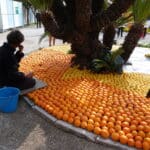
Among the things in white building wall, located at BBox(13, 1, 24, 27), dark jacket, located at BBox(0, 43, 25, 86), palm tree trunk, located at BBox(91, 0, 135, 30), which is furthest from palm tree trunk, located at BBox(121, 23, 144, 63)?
white building wall, located at BBox(13, 1, 24, 27)

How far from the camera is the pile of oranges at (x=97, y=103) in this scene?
3.79 meters

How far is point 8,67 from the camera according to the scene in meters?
4.98

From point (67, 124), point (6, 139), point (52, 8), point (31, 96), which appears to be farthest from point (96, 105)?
point (52, 8)

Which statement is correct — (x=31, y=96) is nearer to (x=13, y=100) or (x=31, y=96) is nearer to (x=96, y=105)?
(x=13, y=100)

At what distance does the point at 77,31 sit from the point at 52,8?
943 mm

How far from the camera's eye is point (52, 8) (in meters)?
7.16

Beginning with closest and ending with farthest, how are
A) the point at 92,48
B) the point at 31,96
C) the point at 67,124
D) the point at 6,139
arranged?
the point at 6,139
the point at 67,124
the point at 31,96
the point at 92,48

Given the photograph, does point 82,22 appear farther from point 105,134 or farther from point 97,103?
point 105,134

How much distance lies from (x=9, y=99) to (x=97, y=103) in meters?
1.39

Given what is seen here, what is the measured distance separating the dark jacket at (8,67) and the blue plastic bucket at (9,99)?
0.34 metres

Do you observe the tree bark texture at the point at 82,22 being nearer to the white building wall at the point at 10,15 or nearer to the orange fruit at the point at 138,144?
the orange fruit at the point at 138,144

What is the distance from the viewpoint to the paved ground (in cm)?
362

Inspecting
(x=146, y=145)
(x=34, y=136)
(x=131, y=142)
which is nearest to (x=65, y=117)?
(x=34, y=136)

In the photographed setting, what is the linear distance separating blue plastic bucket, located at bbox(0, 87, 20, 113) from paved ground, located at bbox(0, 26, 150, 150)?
10cm
